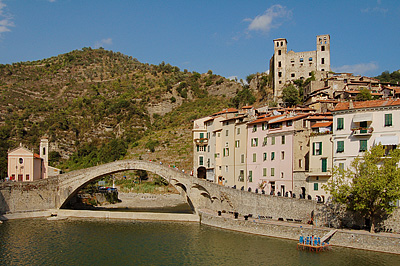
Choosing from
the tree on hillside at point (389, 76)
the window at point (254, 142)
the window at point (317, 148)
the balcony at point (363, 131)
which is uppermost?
the tree on hillside at point (389, 76)

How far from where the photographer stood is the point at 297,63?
76.4 meters

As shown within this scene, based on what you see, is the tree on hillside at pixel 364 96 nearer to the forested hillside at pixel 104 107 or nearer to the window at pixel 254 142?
the window at pixel 254 142

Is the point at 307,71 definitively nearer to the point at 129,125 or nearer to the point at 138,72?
the point at 129,125

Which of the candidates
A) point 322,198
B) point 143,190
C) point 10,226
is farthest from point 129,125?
point 322,198

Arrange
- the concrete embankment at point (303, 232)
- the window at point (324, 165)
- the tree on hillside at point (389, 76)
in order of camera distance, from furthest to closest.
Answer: the tree on hillside at point (389, 76)
the window at point (324, 165)
the concrete embankment at point (303, 232)

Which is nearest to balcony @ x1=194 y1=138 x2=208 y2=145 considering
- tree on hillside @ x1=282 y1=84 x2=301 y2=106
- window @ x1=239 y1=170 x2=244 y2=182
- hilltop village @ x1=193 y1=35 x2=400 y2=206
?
hilltop village @ x1=193 y1=35 x2=400 y2=206

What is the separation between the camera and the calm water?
2892cm

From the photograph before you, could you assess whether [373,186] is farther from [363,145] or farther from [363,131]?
[363,131]

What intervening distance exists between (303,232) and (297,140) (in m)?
10.7

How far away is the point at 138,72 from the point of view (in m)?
144

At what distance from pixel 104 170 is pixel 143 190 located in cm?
2220

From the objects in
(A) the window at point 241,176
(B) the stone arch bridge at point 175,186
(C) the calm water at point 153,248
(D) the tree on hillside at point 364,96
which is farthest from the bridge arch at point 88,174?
(D) the tree on hillside at point 364,96

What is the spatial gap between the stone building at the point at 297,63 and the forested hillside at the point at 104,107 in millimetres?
14825

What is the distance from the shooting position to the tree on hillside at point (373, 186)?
29.7 meters
